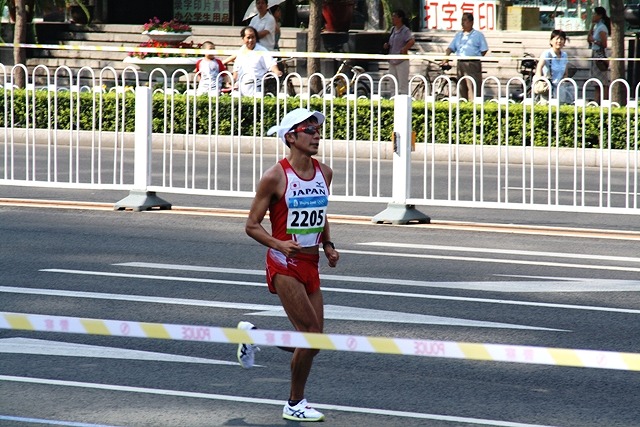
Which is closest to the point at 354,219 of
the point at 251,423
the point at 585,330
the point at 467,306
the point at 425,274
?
the point at 425,274

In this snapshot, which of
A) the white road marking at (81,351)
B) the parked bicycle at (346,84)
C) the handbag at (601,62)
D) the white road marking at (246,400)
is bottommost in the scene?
the white road marking at (246,400)

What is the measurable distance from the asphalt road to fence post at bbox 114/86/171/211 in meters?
0.15

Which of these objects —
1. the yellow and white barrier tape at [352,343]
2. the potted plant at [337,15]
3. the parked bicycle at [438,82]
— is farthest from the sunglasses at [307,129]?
the potted plant at [337,15]

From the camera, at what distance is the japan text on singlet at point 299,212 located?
7066 mm

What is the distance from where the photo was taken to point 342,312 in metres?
9.55

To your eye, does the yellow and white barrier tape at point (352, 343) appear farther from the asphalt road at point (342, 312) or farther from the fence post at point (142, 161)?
the fence post at point (142, 161)

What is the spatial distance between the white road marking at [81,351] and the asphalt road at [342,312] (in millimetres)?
18

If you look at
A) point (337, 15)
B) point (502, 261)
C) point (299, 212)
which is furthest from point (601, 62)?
point (299, 212)

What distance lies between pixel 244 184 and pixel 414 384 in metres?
8.78

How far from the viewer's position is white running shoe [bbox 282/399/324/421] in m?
6.80

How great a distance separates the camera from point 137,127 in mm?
14516

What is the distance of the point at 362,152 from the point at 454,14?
1744 cm

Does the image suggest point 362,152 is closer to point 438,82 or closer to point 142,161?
point 142,161

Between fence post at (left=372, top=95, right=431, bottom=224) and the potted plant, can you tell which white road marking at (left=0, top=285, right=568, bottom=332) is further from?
the potted plant
